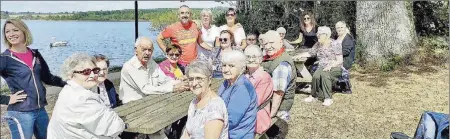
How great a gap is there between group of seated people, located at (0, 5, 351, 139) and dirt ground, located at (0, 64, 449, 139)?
66cm

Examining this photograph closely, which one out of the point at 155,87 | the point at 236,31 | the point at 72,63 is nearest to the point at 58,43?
the point at 236,31

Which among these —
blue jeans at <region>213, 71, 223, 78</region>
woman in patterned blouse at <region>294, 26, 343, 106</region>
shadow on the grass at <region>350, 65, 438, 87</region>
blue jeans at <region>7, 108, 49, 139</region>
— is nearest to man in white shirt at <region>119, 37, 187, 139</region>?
blue jeans at <region>7, 108, 49, 139</region>

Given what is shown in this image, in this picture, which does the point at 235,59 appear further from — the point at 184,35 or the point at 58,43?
the point at 58,43

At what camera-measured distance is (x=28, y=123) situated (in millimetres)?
3432

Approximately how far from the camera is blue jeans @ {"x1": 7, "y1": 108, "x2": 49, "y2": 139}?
3.39 meters

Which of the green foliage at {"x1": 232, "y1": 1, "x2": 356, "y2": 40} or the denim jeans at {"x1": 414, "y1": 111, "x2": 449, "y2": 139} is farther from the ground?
the green foliage at {"x1": 232, "y1": 1, "x2": 356, "y2": 40}

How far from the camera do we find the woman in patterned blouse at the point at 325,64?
20.8 ft

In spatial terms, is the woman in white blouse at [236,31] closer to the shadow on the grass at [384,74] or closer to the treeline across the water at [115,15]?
the treeline across the water at [115,15]

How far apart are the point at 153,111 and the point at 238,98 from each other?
80 centimetres

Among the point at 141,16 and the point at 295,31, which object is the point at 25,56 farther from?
the point at 295,31

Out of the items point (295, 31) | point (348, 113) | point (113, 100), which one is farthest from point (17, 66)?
point (295, 31)

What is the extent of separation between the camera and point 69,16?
11156 millimetres

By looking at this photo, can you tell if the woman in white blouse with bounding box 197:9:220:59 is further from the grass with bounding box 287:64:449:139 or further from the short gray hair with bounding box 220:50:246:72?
the short gray hair with bounding box 220:50:246:72

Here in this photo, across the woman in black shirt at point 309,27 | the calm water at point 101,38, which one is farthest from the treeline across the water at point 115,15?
the woman in black shirt at point 309,27
